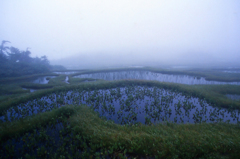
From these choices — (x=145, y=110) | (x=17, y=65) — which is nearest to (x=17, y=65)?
(x=17, y=65)

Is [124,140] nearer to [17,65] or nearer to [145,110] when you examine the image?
[145,110]

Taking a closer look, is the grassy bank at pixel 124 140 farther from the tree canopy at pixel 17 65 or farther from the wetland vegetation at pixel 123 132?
the tree canopy at pixel 17 65

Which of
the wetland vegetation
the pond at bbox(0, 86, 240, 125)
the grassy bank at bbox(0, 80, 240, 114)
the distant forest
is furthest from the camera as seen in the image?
the distant forest

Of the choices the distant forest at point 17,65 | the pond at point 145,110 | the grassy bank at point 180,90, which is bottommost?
the pond at point 145,110

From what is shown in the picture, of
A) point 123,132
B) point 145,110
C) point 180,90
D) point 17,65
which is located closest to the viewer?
point 123,132

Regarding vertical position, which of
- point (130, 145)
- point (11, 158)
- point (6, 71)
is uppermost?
point (6, 71)

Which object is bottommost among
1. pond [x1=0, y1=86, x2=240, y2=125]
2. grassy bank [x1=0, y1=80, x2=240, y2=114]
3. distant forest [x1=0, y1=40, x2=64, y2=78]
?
pond [x1=0, y1=86, x2=240, y2=125]

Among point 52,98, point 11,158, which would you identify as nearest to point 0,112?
point 52,98

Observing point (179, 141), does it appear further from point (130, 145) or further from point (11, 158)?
point (11, 158)

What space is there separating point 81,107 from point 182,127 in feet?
28.3

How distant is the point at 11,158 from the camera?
6035mm

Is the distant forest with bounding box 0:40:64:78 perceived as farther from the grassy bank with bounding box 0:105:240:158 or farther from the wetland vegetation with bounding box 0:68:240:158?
the grassy bank with bounding box 0:105:240:158

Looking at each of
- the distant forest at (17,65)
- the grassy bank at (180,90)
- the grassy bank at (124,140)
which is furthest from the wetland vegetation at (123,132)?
the distant forest at (17,65)

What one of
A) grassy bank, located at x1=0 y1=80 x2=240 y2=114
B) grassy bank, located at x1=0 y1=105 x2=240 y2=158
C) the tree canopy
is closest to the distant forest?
the tree canopy
